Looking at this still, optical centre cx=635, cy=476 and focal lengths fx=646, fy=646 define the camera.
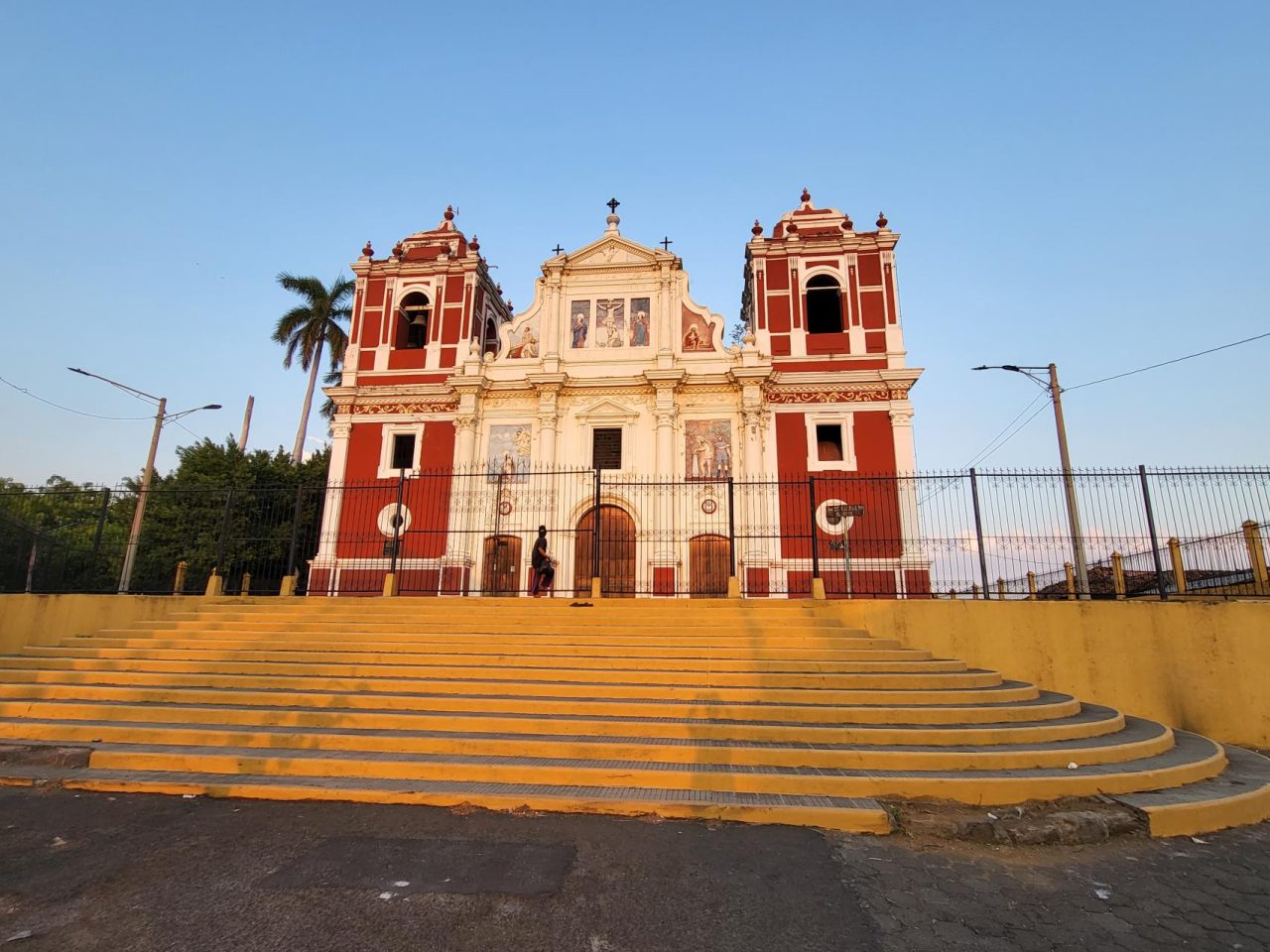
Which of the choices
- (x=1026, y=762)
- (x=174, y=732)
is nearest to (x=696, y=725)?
(x=1026, y=762)

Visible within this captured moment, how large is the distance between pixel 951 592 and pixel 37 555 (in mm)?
16409

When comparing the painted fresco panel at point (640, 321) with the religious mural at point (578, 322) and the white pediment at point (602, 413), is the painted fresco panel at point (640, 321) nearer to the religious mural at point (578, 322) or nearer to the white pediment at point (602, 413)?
the religious mural at point (578, 322)

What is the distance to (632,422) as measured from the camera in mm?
20438

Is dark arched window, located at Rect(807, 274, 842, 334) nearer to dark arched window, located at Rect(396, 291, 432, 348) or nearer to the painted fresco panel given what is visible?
the painted fresco panel

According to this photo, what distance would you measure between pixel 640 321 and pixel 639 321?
0.03 metres

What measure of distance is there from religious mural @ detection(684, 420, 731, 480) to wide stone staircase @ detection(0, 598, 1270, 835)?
997 centimetres

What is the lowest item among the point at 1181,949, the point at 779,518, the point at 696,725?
the point at 1181,949

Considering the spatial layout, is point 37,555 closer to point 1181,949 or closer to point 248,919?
point 248,919

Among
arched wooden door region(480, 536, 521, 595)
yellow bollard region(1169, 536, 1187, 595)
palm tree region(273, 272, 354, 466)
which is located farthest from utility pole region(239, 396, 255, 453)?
yellow bollard region(1169, 536, 1187, 595)

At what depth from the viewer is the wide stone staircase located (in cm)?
499

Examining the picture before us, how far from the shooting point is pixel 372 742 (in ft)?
19.7

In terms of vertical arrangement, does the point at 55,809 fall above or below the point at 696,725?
below

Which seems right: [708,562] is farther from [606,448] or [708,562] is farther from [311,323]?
[311,323]

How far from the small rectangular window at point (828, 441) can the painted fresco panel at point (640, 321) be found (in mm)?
6319
